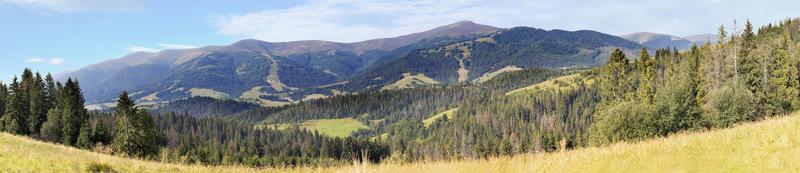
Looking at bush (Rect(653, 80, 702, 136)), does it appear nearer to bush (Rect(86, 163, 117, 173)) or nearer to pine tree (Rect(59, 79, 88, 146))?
bush (Rect(86, 163, 117, 173))

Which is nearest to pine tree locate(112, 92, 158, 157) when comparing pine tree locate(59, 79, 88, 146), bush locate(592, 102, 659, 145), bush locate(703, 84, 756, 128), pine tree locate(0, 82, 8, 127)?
pine tree locate(59, 79, 88, 146)

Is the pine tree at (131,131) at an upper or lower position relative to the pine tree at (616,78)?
lower

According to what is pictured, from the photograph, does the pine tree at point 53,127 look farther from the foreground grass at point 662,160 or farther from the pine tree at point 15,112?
the foreground grass at point 662,160

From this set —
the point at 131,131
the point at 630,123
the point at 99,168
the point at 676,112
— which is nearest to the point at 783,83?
the point at 676,112

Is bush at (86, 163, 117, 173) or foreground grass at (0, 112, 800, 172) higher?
foreground grass at (0, 112, 800, 172)

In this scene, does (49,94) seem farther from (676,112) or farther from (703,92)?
(703,92)

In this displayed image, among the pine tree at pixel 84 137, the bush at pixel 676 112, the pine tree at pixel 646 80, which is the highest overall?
the pine tree at pixel 646 80

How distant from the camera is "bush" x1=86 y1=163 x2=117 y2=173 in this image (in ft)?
53.6

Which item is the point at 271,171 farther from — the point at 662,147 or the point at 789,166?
the point at 789,166

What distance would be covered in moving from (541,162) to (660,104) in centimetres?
6814

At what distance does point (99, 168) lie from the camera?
16766mm

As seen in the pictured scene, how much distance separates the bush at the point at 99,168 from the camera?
16.3 m

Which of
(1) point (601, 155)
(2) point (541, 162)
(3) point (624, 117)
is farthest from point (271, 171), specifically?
(3) point (624, 117)

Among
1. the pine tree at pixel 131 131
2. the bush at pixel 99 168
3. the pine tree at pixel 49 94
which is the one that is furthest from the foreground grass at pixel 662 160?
the pine tree at pixel 49 94
